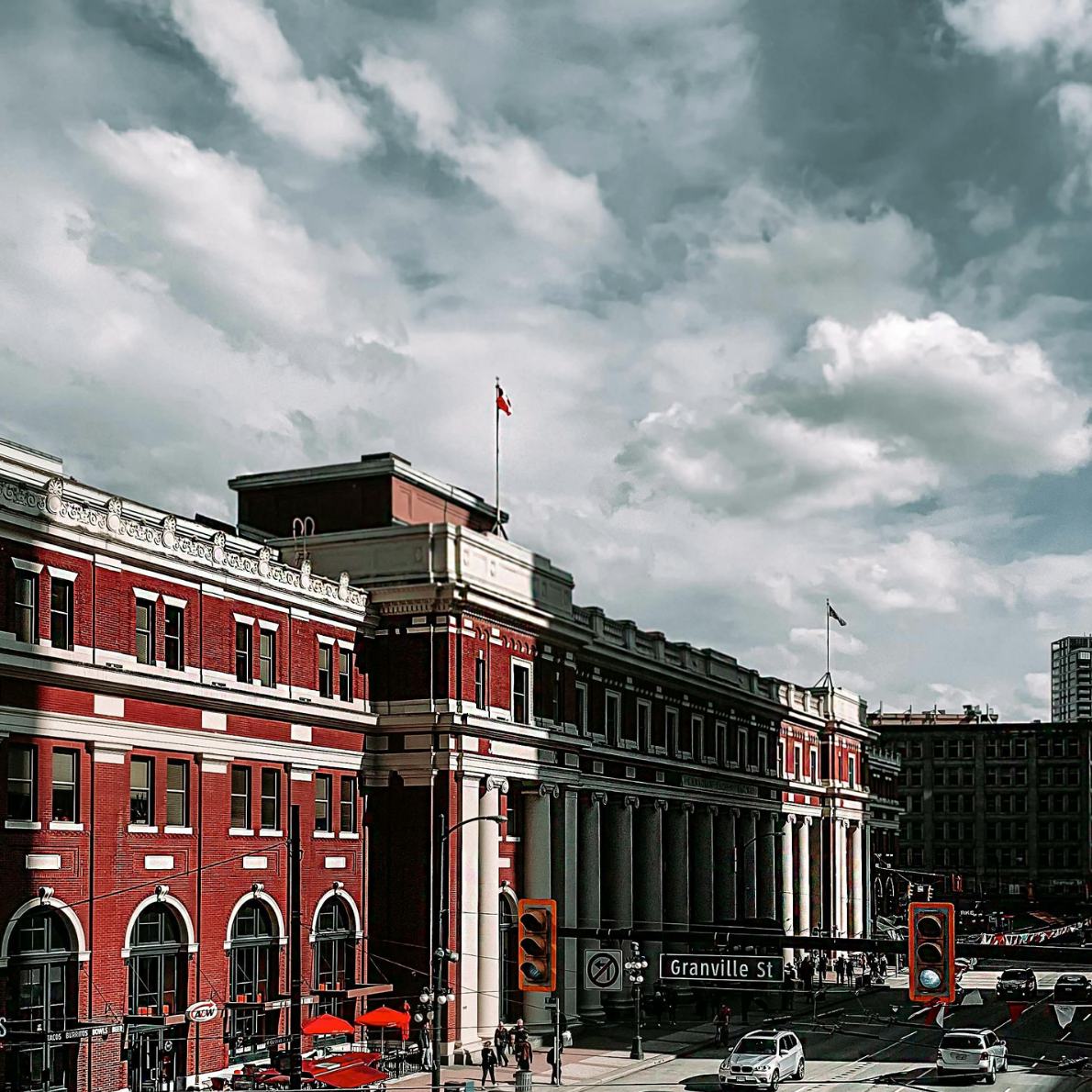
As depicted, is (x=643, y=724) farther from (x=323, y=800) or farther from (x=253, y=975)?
(x=253, y=975)

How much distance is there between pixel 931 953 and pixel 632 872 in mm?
49549

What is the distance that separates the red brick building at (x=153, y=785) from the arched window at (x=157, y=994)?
3.0 inches

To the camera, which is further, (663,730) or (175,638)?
(663,730)

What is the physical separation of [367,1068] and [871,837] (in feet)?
317

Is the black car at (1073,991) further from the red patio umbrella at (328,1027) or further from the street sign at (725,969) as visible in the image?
the red patio umbrella at (328,1027)

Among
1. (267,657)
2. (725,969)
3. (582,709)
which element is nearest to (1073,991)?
(582,709)

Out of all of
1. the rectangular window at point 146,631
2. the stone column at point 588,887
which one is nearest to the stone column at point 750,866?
the stone column at point 588,887

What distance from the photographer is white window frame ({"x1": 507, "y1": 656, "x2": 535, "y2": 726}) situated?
65.9m

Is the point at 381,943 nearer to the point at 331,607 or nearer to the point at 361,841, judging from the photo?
the point at 361,841

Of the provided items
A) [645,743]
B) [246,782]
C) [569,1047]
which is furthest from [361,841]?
[645,743]

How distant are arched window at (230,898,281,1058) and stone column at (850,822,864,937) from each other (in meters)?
78.5

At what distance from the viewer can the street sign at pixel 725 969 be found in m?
42.7

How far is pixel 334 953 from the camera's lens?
57.8m

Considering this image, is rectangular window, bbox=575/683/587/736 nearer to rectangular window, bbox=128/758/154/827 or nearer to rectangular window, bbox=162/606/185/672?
rectangular window, bbox=162/606/185/672
